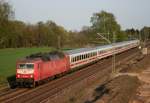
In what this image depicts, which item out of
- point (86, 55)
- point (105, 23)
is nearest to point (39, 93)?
point (86, 55)

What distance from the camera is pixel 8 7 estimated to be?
70000mm

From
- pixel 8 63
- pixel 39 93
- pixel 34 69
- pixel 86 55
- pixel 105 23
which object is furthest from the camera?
pixel 105 23

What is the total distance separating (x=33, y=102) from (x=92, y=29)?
12393 cm

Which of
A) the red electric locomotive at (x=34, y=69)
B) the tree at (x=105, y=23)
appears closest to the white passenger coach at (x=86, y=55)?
the red electric locomotive at (x=34, y=69)

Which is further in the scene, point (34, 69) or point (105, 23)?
point (105, 23)

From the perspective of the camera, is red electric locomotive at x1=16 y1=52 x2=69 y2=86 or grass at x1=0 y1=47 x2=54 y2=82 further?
grass at x1=0 y1=47 x2=54 y2=82

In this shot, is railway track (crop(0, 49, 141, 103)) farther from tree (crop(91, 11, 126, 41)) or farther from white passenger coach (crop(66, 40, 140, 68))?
tree (crop(91, 11, 126, 41))

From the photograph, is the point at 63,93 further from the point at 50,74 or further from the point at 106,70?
the point at 106,70

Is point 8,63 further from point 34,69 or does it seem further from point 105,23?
point 105,23

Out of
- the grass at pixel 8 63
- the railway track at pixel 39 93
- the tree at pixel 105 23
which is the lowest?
the railway track at pixel 39 93

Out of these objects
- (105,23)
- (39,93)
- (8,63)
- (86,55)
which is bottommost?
(39,93)

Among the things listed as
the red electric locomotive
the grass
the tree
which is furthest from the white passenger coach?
the tree

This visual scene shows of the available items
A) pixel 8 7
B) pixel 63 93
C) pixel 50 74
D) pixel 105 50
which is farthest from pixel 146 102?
pixel 8 7

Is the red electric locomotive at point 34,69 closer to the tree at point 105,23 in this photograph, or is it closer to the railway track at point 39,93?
the railway track at point 39,93
